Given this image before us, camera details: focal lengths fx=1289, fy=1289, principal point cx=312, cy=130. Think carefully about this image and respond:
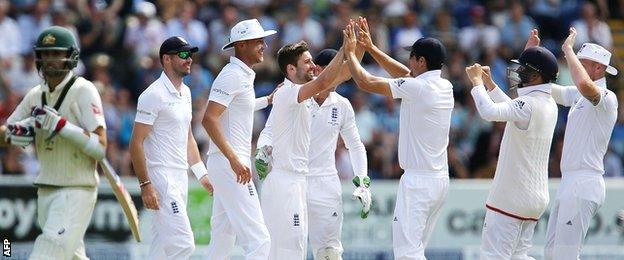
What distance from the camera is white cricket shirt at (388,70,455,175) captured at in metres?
12.2

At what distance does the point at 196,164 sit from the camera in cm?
1310

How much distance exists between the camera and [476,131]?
70.5 ft

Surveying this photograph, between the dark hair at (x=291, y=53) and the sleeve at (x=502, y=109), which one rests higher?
the dark hair at (x=291, y=53)

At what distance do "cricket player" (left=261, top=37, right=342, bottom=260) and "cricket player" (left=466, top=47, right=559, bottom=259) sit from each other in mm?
1690

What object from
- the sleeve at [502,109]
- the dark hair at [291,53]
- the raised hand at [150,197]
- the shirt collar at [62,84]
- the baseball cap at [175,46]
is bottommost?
the raised hand at [150,197]

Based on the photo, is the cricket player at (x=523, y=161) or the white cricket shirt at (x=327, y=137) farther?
the white cricket shirt at (x=327, y=137)

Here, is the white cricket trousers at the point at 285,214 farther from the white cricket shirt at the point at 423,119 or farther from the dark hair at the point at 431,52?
the dark hair at the point at 431,52

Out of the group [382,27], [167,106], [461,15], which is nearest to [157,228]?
[167,106]

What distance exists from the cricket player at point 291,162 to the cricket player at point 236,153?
425 millimetres

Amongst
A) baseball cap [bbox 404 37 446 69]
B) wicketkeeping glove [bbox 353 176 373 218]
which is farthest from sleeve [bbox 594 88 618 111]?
wicketkeeping glove [bbox 353 176 373 218]

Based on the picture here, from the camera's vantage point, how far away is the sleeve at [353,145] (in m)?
13.4

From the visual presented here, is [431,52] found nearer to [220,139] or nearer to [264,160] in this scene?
[264,160]

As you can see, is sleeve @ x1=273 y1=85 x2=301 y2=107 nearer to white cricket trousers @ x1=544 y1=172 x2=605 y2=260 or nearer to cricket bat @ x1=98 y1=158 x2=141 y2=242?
cricket bat @ x1=98 y1=158 x2=141 y2=242

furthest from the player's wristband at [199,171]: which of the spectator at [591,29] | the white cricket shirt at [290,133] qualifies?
the spectator at [591,29]
